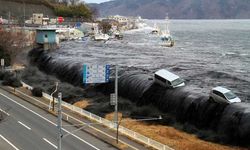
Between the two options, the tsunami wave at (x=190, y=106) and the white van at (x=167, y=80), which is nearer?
the tsunami wave at (x=190, y=106)

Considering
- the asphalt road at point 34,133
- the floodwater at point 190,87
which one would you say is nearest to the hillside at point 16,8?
the floodwater at point 190,87

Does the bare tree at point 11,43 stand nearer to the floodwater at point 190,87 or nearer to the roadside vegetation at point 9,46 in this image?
the roadside vegetation at point 9,46

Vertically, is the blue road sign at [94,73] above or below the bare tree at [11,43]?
above

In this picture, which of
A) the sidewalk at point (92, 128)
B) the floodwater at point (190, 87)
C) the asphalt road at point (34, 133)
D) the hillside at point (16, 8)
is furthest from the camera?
the hillside at point (16, 8)

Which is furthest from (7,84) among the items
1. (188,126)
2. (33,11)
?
(33,11)

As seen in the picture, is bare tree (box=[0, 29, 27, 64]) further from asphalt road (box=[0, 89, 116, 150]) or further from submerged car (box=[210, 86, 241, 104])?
submerged car (box=[210, 86, 241, 104])

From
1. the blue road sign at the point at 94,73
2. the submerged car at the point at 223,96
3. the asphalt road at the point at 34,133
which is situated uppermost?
the blue road sign at the point at 94,73

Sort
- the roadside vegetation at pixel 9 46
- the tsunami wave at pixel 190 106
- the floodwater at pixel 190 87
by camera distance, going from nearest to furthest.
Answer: the tsunami wave at pixel 190 106 < the floodwater at pixel 190 87 < the roadside vegetation at pixel 9 46

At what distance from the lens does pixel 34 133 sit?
4344 centimetres

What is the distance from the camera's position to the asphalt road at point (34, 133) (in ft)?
130

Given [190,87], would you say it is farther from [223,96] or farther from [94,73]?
[94,73]

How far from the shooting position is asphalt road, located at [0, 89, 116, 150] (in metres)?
39.7

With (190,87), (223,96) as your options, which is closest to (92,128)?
(223,96)

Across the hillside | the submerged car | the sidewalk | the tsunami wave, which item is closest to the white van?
the tsunami wave
